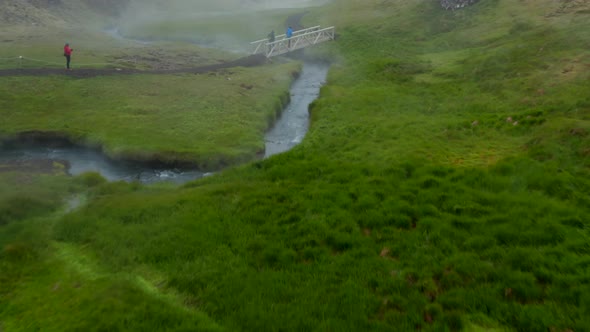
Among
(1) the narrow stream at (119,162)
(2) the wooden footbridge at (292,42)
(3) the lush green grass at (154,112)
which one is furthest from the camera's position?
(2) the wooden footbridge at (292,42)

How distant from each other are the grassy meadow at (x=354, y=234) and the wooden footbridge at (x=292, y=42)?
39.1 metres

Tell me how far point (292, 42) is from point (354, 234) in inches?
2471

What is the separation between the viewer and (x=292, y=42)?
74062 millimetres

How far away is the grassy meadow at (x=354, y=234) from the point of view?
11.8m

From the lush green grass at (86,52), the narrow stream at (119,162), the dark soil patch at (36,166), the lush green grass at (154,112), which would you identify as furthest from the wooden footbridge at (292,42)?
the dark soil patch at (36,166)

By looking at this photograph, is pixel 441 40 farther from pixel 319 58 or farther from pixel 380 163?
pixel 380 163

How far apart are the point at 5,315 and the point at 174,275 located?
220 inches

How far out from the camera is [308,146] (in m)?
29.7

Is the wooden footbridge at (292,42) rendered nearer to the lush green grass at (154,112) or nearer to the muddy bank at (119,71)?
the muddy bank at (119,71)

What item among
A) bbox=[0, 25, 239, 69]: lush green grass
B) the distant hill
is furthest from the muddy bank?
the distant hill

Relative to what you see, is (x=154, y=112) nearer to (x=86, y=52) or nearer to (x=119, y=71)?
(x=119, y=71)

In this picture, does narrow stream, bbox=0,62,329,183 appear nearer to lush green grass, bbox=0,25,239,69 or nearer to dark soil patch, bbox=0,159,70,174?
dark soil patch, bbox=0,159,70,174

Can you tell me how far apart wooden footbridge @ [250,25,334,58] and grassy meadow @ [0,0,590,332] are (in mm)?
39058

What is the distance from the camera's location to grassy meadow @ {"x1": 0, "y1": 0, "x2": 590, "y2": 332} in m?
11.8
